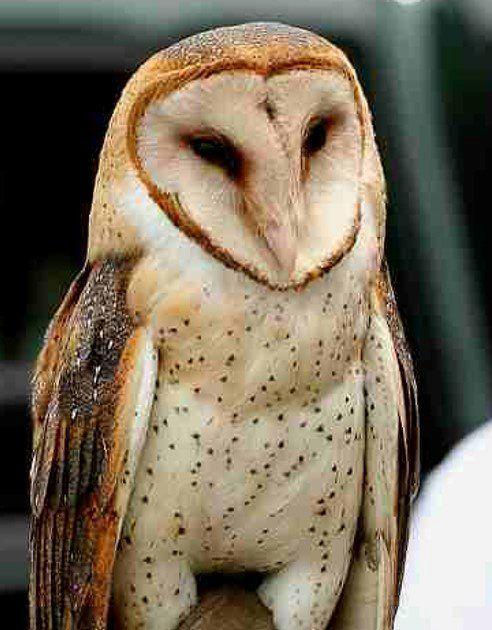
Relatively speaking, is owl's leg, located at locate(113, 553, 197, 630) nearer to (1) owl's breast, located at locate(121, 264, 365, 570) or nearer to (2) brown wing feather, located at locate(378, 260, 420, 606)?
(1) owl's breast, located at locate(121, 264, 365, 570)

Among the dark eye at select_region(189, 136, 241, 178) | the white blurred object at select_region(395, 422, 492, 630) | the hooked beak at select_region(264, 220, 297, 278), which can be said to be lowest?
the white blurred object at select_region(395, 422, 492, 630)

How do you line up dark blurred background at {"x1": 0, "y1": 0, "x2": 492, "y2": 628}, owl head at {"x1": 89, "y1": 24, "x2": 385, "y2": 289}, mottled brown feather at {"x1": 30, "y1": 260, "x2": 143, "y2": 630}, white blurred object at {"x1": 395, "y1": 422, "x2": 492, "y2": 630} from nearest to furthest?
owl head at {"x1": 89, "y1": 24, "x2": 385, "y2": 289}, mottled brown feather at {"x1": 30, "y1": 260, "x2": 143, "y2": 630}, white blurred object at {"x1": 395, "y1": 422, "x2": 492, "y2": 630}, dark blurred background at {"x1": 0, "y1": 0, "x2": 492, "y2": 628}

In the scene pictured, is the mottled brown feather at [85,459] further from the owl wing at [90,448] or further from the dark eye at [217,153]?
the dark eye at [217,153]

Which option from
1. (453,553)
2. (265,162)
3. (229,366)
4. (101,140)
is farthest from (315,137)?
(101,140)

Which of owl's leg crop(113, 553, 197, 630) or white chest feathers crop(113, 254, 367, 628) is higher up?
white chest feathers crop(113, 254, 367, 628)

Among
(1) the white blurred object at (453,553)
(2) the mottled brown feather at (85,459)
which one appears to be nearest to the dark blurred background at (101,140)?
(1) the white blurred object at (453,553)

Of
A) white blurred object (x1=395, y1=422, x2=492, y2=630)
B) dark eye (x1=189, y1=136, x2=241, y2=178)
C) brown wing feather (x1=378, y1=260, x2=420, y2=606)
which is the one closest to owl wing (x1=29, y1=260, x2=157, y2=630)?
dark eye (x1=189, y1=136, x2=241, y2=178)

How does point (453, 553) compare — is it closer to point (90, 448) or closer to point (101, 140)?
point (90, 448)
